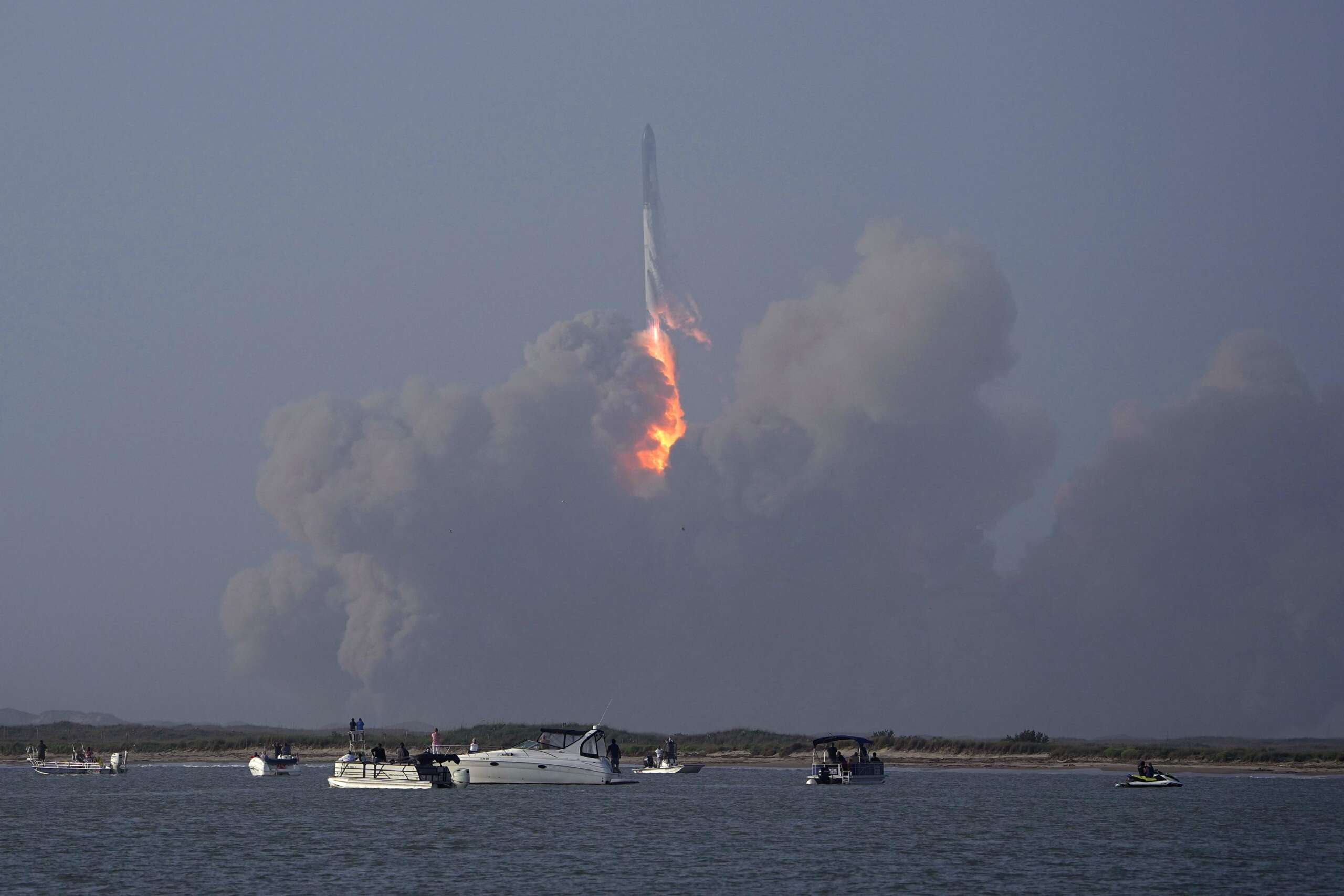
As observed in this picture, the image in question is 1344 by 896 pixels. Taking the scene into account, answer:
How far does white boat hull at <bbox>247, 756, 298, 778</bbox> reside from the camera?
110562mm

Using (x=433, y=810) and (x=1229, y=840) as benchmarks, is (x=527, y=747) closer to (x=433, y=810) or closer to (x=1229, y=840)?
(x=433, y=810)

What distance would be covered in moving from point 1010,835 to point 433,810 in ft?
93.3

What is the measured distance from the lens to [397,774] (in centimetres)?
9169

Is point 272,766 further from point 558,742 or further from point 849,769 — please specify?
point 849,769

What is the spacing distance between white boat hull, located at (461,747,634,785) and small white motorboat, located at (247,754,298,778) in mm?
24641

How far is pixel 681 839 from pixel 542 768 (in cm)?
2716

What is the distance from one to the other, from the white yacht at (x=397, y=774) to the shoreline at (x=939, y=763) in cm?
3097

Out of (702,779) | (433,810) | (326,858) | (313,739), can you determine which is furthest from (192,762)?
(326,858)

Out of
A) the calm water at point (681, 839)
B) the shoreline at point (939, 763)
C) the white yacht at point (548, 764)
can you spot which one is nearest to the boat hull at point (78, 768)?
the calm water at point (681, 839)

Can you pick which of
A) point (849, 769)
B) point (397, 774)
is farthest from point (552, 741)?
point (849, 769)

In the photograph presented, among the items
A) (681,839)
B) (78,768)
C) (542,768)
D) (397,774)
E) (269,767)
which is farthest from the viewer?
(78,768)

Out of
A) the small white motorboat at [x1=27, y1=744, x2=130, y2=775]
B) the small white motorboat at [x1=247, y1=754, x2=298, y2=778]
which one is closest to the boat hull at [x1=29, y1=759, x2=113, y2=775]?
the small white motorboat at [x1=27, y1=744, x2=130, y2=775]

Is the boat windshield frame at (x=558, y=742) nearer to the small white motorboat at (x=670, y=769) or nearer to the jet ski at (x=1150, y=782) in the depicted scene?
the small white motorboat at (x=670, y=769)

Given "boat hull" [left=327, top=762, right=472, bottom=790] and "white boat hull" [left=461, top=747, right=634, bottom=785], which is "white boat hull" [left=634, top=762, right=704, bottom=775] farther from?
"boat hull" [left=327, top=762, right=472, bottom=790]
